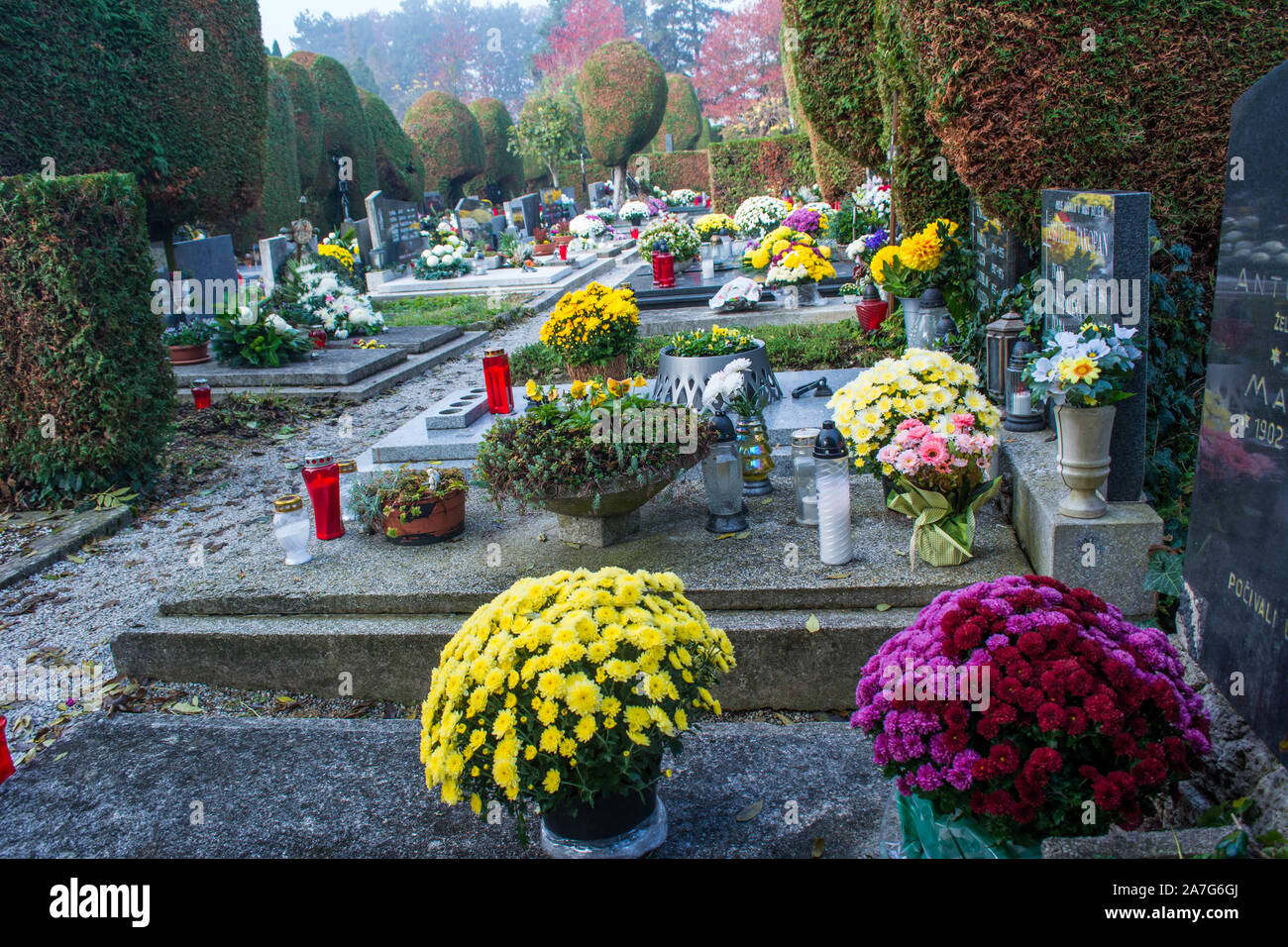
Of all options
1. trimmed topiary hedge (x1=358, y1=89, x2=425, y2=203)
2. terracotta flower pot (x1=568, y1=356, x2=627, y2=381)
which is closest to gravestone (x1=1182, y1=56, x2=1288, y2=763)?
terracotta flower pot (x1=568, y1=356, x2=627, y2=381)

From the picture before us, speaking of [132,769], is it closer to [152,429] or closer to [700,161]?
[152,429]

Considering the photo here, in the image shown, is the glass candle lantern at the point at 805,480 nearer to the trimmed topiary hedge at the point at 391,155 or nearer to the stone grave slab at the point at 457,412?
the stone grave slab at the point at 457,412

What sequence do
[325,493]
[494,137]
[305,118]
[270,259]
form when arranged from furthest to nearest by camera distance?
[494,137]
[305,118]
[270,259]
[325,493]

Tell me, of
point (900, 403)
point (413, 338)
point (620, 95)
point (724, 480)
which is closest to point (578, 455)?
point (724, 480)

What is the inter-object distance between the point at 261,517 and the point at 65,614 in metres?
1.41

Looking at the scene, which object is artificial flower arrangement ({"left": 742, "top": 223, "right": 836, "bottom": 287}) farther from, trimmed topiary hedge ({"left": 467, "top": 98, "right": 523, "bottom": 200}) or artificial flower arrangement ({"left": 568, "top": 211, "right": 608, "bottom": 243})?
trimmed topiary hedge ({"left": 467, "top": 98, "right": 523, "bottom": 200})

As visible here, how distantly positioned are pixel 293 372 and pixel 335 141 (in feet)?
50.6

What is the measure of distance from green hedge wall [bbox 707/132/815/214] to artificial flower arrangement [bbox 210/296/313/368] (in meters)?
17.6

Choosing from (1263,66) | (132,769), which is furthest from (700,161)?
(132,769)

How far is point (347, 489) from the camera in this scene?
5336 mm

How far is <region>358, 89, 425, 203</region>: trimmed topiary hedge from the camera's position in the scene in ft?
83.2

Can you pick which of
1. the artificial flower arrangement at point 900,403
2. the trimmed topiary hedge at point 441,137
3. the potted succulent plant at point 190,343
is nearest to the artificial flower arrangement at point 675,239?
the potted succulent plant at point 190,343

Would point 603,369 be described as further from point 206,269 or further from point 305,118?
point 305,118
